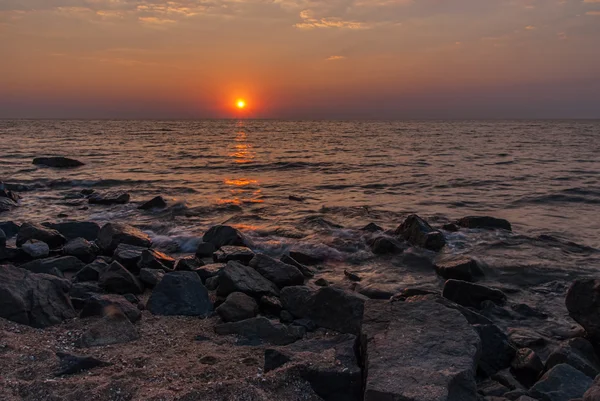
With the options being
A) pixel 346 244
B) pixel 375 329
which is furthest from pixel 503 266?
pixel 375 329

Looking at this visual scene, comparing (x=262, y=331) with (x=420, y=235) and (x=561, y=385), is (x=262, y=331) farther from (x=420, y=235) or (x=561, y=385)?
(x=420, y=235)

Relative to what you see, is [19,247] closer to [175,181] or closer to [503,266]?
[503,266]

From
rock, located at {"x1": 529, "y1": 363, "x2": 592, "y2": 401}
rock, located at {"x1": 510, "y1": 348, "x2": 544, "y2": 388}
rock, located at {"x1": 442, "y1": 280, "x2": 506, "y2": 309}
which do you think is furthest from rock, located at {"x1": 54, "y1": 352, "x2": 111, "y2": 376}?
rock, located at {"x1": 442, "y1": 280, "x2": 506, "y2": 309}

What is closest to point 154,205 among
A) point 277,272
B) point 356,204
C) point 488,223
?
point 356,204

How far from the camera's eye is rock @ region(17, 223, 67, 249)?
8258mm

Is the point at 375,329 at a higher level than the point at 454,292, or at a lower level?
higher

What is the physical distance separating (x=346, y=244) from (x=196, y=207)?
5.68 metres

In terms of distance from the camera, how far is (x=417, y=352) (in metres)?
3.45

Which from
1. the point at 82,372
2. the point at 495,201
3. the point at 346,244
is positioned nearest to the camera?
the point at 82,372

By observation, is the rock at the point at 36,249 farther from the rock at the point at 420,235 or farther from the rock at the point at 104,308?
the rock at the point at 420,235

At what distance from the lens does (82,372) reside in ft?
11.6

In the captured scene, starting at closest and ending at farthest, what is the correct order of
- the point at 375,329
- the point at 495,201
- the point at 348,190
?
the point at 375,329
the point at 495,201
the point at 348,190

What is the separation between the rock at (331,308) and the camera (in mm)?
4801

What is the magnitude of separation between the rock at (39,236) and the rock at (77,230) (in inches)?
Answer: 17.6
